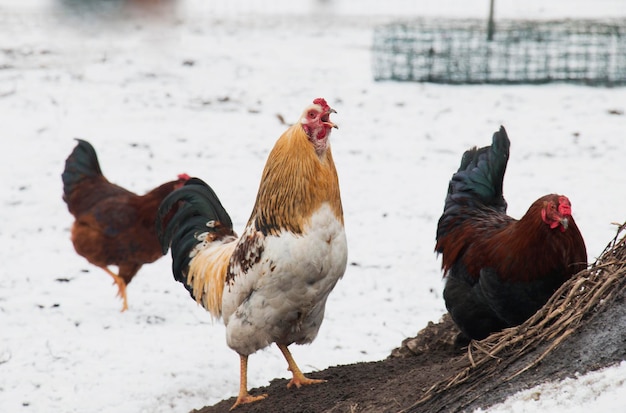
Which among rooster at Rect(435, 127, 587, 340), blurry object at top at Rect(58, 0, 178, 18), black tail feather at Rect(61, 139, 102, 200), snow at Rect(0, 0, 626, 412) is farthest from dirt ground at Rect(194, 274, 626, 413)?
blurry object at top at Rect(58, 0, 178, 18)

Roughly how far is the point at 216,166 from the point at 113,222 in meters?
3.93

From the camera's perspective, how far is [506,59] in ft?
48.6

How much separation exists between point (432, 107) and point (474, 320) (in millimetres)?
9014

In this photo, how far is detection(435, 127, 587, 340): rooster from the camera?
14.3ft

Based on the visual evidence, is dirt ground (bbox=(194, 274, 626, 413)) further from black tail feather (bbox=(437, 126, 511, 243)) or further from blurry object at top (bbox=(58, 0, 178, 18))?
blurry object at top (bbox=(58, 0, 178, 18))

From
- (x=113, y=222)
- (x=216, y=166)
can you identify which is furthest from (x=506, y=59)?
(x=113, y=222)

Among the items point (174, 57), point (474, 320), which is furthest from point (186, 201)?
point (174, 57)

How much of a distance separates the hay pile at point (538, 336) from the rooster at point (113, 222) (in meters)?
4.00

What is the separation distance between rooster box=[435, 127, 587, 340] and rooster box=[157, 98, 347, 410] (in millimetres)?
957

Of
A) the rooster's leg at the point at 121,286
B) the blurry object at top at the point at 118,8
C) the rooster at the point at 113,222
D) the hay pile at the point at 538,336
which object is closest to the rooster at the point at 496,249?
the hay pile at the point at 538,336

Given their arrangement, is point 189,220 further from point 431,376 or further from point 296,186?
point 431,376

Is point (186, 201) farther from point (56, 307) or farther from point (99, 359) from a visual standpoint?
point (56, 307)

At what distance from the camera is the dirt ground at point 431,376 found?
319 centimetres

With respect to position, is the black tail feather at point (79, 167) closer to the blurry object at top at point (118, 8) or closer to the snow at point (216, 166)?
the snow at point (216, 166)
